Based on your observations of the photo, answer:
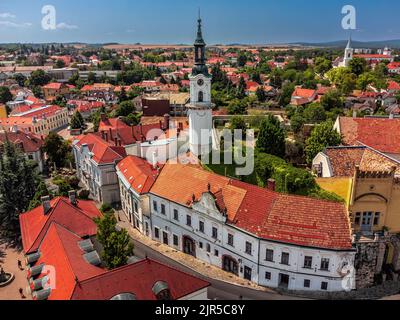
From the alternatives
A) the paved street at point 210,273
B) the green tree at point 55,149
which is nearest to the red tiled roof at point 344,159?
the paved street at point 210,273

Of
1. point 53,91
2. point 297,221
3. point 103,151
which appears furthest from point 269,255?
point 53,91

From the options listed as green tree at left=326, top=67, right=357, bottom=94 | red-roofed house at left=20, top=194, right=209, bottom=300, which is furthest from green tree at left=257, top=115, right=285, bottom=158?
green tree at left=326, top=67, right=357, bottom=94

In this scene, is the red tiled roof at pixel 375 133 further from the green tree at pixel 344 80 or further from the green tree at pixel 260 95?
the green tree at pixel 260 95

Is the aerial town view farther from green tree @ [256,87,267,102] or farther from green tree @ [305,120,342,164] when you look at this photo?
green tree @ [256,87,267,102]

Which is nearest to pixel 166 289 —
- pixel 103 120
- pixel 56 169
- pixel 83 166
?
pixel 83 166

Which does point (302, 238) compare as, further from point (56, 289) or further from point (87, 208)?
point (87, 208)

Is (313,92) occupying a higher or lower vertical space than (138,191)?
higher
